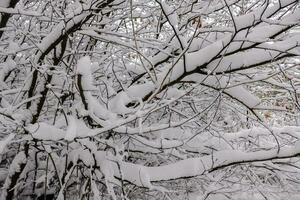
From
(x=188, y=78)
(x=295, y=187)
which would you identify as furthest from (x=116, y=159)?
(x=295, y=187)

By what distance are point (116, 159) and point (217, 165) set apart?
62cm

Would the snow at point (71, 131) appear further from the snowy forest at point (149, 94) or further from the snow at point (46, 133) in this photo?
the snow at point (46, 133)

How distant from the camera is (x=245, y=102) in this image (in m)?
2.36

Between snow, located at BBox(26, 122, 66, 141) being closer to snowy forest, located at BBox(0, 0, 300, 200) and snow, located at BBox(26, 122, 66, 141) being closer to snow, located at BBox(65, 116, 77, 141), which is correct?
snowy forest, located at BBox(0, 0, 300, 200)

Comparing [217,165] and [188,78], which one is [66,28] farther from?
[217,165]

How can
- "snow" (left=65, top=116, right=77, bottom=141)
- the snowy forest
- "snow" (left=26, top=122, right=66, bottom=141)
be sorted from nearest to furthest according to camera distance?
1. "snow" (left=65, top=116, right=77, bottom=141)
2. the snowy forest
3. "snow" (left=26, top=122, right=66, bottom=141)

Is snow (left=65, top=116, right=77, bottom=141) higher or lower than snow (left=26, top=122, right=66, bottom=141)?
lower

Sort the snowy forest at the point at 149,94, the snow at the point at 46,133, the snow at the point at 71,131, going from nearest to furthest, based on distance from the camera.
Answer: the snow at the point at 71,131 → the snowy forest at the point at 149,94 → the snow at the point at 46,133

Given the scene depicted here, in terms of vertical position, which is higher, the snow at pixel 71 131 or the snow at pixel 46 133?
the snow at pixel 46 133

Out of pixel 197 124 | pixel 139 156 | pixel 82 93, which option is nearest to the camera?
pixel 82 93

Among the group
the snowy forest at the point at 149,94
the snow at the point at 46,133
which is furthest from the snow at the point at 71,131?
the snow at the point at 46,133

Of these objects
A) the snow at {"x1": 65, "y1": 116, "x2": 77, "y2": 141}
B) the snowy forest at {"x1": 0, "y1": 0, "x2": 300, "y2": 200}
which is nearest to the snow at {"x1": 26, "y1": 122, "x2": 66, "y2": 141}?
the snowy forest at {"x1": 0, "y1": 0, "x2": 300, "y2": 200}

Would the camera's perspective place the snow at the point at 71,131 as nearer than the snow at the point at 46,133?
Yes

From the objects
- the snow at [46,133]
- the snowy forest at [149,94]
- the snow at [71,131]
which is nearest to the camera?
the snow at [71,131]
